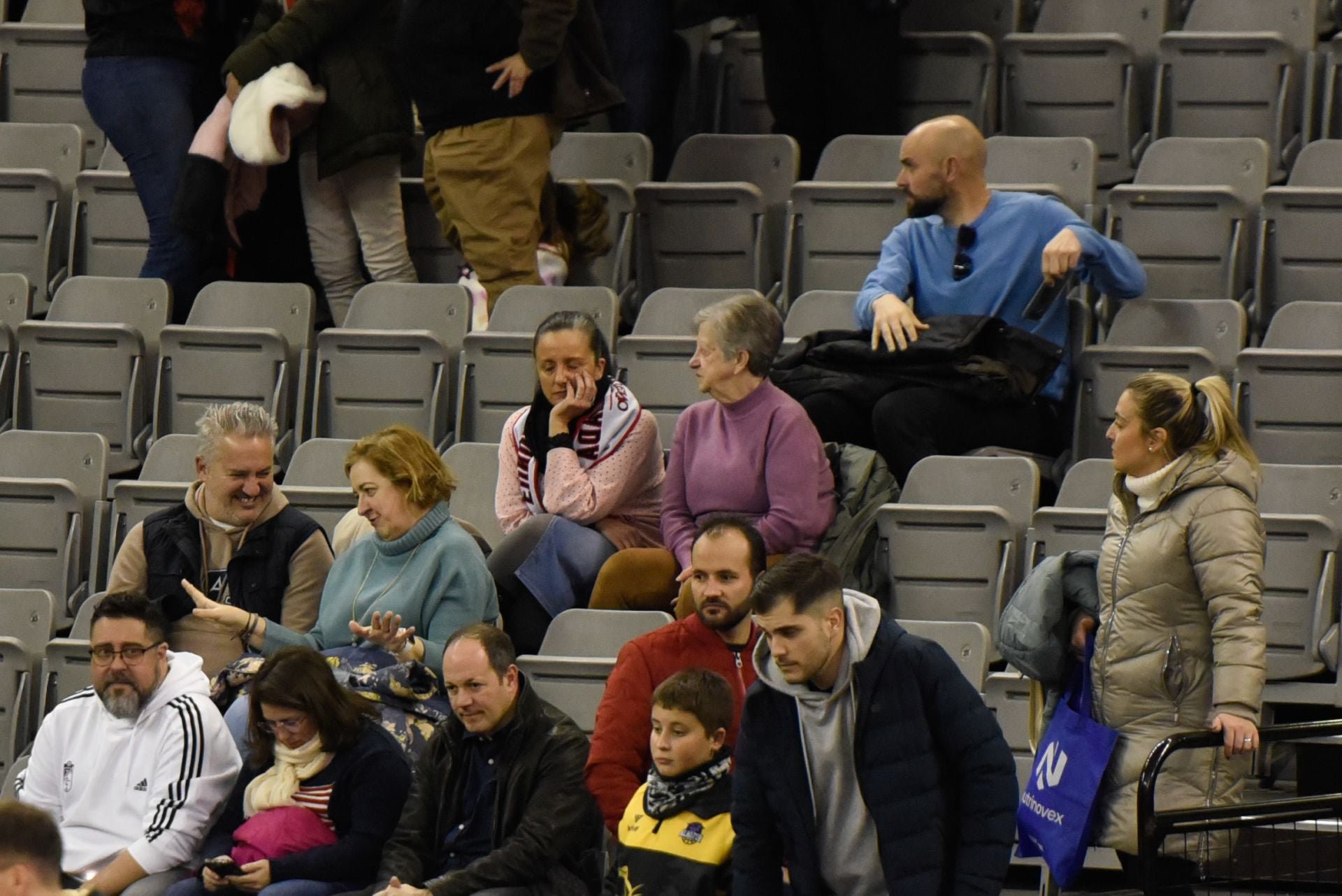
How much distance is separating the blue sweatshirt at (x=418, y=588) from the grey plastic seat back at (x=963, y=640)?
950mm

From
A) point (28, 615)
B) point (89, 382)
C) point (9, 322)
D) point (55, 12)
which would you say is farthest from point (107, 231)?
point (28, 615)

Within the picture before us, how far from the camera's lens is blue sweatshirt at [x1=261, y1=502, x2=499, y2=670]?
5.10m

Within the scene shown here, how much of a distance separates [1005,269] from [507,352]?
1.37m

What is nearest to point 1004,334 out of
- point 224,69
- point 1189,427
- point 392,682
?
point 1189,427

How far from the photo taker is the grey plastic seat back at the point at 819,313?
6274mm

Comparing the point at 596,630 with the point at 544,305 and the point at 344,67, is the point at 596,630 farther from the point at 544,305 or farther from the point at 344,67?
the point at 344,67

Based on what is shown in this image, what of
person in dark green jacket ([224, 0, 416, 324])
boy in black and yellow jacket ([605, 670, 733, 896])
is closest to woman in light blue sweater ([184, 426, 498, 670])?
boy in black and yellow jacket ([605, 670, 733, 896])

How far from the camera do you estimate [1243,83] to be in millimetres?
6973

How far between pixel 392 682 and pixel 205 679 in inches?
16.3

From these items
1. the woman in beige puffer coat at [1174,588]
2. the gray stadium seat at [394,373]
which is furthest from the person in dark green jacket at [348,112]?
the woman in beige puffer coat at [1174,588]

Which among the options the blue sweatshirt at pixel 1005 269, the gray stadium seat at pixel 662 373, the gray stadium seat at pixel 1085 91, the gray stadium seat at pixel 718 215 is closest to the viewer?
the blue sweatshirt at pixel 1005 269

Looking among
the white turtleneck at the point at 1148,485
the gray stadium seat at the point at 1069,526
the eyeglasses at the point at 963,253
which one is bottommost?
the gray stadium seat at the point at 1069,526

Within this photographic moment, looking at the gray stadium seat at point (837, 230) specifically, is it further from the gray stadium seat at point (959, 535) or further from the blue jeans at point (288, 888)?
the blue jeans at point (288, 888)

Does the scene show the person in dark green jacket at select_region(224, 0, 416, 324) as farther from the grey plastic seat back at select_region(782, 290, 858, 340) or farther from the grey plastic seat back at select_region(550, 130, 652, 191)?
the grey plastic seat back at select_region(782, 290, 858, 340)
